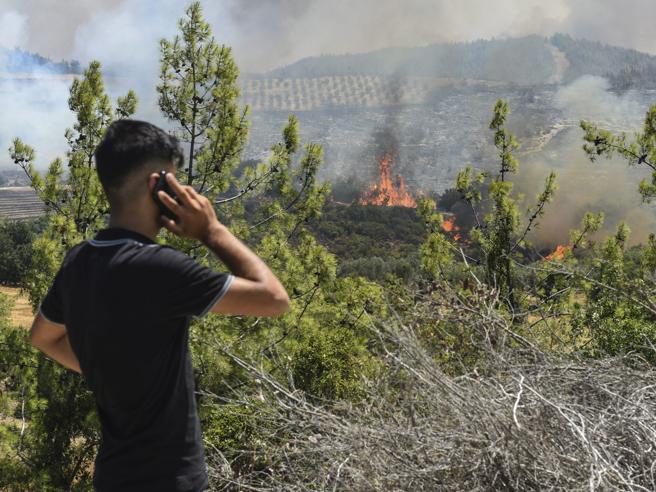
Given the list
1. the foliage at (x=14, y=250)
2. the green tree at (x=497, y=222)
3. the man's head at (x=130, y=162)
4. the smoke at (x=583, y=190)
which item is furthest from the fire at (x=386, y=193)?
the man's head at (x=130, y=162)

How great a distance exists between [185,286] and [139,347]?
8.1 inches

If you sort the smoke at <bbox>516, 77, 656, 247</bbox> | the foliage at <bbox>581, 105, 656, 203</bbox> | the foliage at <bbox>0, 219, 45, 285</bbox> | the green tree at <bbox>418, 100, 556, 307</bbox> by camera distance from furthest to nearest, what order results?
the smoke at <bbox>516, 77, 656, 247</bbox>
the foliage at <bbox>0, 219, 45, 285</bbox>
the green tree at <bbox>418, 100, 556, 307</bbox>
the foliage at <bbox>581, 105, 656, 203</bbox>

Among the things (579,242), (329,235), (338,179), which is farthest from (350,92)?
(579,242)

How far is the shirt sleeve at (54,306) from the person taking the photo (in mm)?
1831

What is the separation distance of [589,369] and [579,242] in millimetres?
6797

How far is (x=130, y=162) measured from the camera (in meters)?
1.65

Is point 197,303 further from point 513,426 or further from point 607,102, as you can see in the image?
point 607,102

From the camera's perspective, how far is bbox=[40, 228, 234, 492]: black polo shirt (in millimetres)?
1543

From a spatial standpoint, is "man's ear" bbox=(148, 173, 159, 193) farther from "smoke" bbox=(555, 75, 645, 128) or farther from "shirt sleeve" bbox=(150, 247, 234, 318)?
"smoke" bbox=(555, 75, 645, 128)

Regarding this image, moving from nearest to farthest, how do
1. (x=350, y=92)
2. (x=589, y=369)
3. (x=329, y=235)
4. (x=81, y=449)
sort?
(x=589, y=369) → (x=81, y=449) → (x=329, y=235) → (x=350, y=92)

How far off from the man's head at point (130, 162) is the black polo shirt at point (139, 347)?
4.0 inches

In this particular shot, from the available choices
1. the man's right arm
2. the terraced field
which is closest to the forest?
the man's right arm

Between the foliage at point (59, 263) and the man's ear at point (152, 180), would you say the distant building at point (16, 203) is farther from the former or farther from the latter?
the man's ear at point (152, 180)

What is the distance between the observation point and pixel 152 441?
64.1 inches
